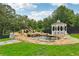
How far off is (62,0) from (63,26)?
0.37m

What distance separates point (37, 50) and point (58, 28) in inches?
17.1

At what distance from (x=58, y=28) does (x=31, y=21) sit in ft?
1.26

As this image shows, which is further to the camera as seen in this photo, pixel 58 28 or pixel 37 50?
pixel 58 28

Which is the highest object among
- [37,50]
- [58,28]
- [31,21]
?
[31,21]

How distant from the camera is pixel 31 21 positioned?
314 inches

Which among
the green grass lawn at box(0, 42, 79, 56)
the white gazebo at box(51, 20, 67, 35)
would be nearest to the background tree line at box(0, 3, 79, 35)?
the white gazebo at box(51, 20, 67, 35)

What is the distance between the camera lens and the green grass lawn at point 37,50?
309 inches

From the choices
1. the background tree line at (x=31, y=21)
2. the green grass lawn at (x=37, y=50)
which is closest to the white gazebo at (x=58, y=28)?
the background tree line at (x=31, y=21)

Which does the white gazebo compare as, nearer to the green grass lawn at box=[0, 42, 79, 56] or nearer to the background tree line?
the background tree line

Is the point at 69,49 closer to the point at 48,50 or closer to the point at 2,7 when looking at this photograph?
the point at 48,50

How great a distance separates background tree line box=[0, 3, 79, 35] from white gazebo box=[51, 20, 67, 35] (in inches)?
1.8

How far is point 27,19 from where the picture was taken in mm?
7965

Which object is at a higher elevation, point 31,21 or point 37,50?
point 31,21

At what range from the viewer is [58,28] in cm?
801
